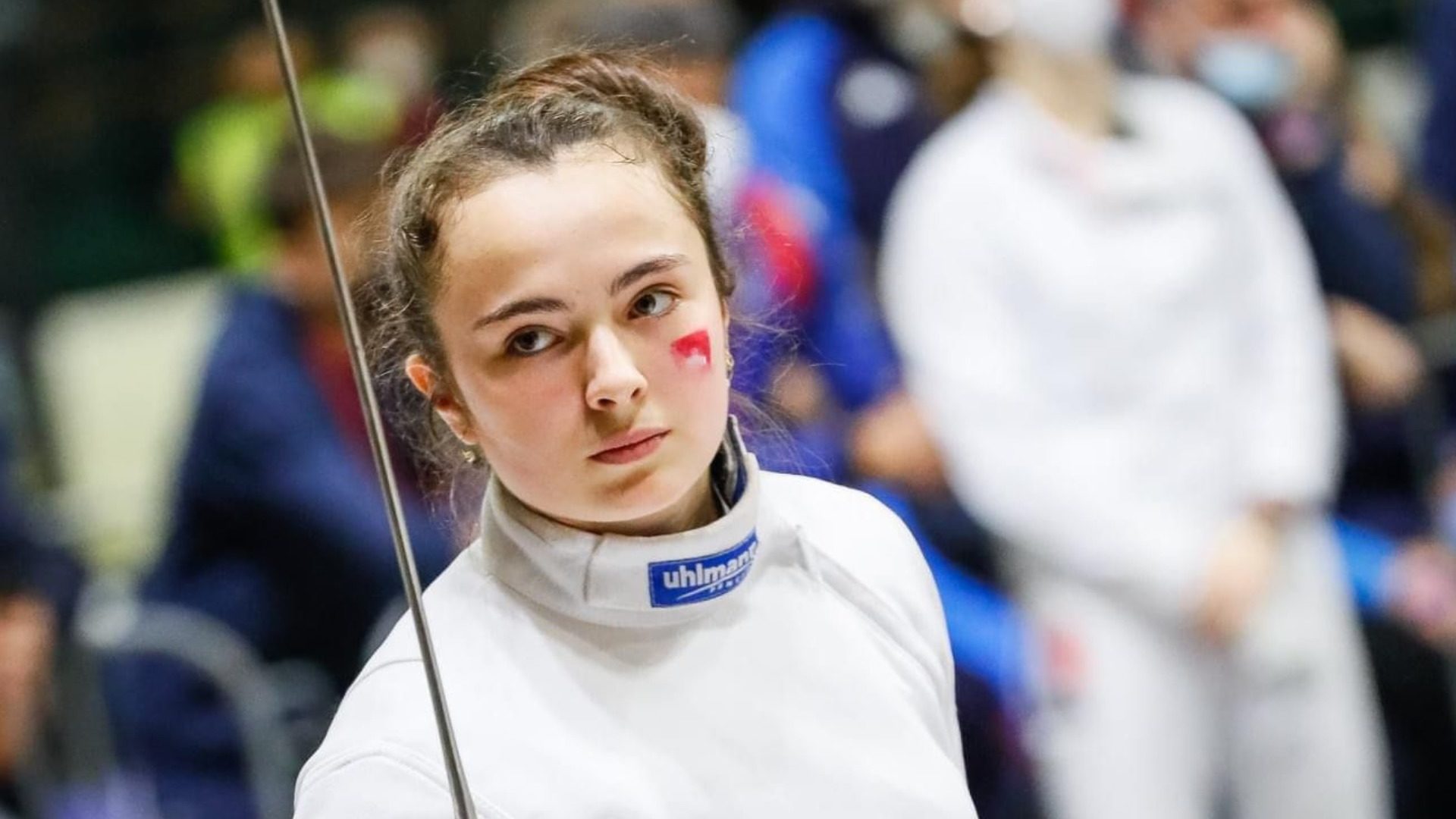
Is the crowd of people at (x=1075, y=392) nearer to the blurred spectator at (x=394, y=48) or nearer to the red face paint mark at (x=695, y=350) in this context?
the blurred spectator at (x=394, y=48)

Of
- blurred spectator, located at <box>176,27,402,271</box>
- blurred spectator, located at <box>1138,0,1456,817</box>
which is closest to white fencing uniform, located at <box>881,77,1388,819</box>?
blurred spectator, located at <box>1138,0,1456,817</box>

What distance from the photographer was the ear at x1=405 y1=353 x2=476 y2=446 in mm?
768

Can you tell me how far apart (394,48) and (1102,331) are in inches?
38.0

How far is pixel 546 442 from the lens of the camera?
2.42 feet

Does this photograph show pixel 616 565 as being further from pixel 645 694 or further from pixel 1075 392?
pixel 1075 392

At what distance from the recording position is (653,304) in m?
0.74

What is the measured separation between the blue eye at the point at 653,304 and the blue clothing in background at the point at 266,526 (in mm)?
854

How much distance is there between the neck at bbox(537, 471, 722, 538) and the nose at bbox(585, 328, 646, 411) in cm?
5

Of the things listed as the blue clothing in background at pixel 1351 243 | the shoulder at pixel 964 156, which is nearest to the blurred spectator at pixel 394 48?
the shoulder at pixel 964 156

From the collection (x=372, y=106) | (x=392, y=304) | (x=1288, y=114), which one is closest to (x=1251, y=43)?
(x=1288, y=114)

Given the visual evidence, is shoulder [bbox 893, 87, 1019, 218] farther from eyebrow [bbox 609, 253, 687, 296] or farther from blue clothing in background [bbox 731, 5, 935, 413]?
eyebrow [bbox 609, 253, 687, 296]

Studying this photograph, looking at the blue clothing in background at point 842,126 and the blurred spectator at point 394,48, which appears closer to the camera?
the blue clothing in background at point 842,126

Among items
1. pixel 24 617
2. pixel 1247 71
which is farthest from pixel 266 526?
pixel 1247 71

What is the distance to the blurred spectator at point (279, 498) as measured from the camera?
1.65 meters
